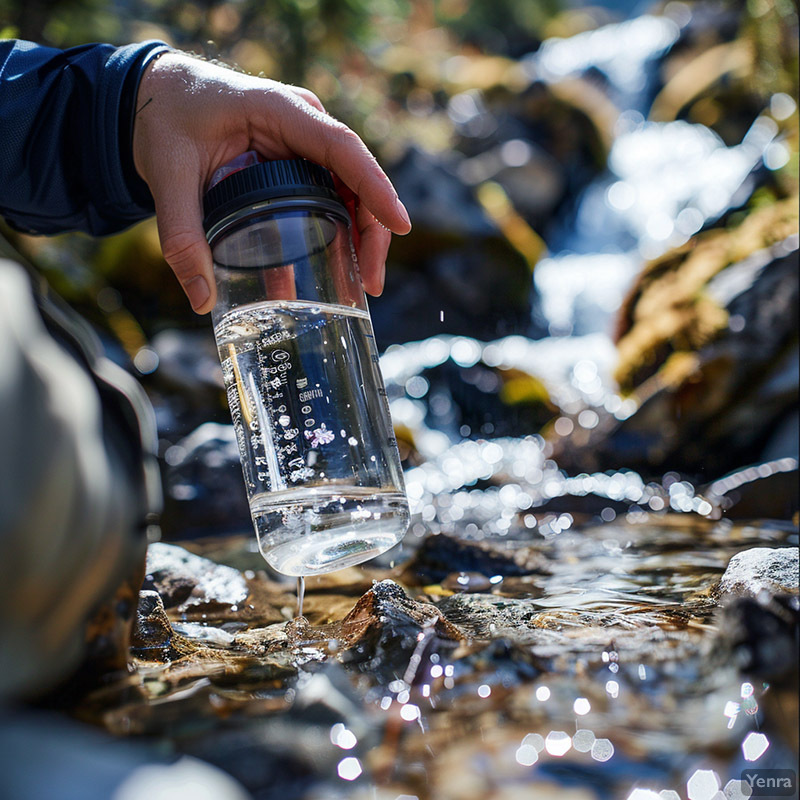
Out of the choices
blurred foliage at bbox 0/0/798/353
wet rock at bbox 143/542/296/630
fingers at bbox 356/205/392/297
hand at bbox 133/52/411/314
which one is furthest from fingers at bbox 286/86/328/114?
blurred foliage at bbox 0/0/798/353

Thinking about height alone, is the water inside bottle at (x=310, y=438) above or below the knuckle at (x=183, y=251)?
below

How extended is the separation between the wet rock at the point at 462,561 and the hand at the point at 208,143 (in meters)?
1.20

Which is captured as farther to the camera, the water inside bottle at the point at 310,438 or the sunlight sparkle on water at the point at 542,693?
the water inside bottle at the point at 310,438

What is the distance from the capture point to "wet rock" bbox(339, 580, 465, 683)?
122 centimetres

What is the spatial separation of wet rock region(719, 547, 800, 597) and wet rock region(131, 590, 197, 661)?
1.35 metres

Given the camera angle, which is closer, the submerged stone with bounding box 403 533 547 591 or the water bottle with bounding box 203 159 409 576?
the water bottle with bounding box 203 159 409 576

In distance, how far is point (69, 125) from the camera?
210 centimetres

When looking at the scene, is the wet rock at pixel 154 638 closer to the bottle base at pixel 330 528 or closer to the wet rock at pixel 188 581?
the bottle base at pixel 330 528

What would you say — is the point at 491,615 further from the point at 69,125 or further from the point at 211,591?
the point at 69,125

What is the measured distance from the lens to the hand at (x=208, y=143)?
177 centimetres

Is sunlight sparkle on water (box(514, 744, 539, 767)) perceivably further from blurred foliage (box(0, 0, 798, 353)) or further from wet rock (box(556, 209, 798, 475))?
blurred foliage (box(0, 0, 798, 353))

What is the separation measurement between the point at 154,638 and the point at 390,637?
61 centimetres

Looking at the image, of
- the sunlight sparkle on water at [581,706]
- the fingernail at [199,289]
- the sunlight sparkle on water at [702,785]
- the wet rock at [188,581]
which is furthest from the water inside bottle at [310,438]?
the sunlight sparkle on water at [702,785]

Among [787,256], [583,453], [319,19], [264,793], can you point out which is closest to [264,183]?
[264,793]
